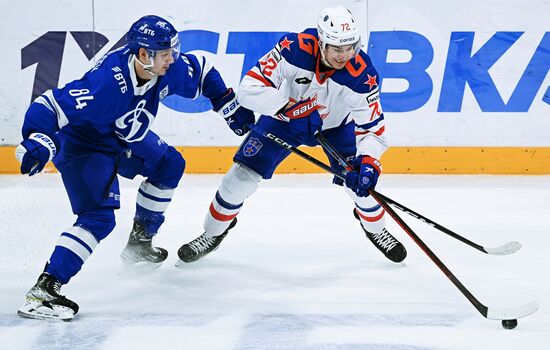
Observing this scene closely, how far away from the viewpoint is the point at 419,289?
3.45 m

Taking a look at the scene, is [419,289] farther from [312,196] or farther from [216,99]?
[312,196]

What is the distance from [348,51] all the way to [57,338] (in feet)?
4.89

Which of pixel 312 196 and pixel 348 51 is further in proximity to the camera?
pixel 312 196

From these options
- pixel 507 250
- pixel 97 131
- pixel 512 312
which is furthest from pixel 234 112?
pixel 512 312

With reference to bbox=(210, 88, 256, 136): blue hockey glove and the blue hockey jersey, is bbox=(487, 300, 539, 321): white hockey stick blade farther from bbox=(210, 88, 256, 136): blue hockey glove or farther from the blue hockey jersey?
the blue hockey jersey

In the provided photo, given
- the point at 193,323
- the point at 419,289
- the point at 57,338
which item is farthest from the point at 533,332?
the point at 57,338

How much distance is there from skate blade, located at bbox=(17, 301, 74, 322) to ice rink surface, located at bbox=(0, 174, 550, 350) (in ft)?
0.14

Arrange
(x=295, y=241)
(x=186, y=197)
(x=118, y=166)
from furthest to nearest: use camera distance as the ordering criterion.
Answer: (x=186, y=197) → (x=295, y=241) → (x=118, y=166)

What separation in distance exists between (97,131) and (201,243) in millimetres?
819

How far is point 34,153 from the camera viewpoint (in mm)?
2844

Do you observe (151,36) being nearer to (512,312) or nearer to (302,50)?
(302,50)

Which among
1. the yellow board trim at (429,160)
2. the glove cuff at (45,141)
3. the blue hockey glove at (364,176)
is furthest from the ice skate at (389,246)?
the yellow board trim at (429,160)

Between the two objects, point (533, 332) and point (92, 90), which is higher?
point (92, 90)

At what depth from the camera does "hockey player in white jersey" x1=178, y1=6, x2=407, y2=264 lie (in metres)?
3.46
